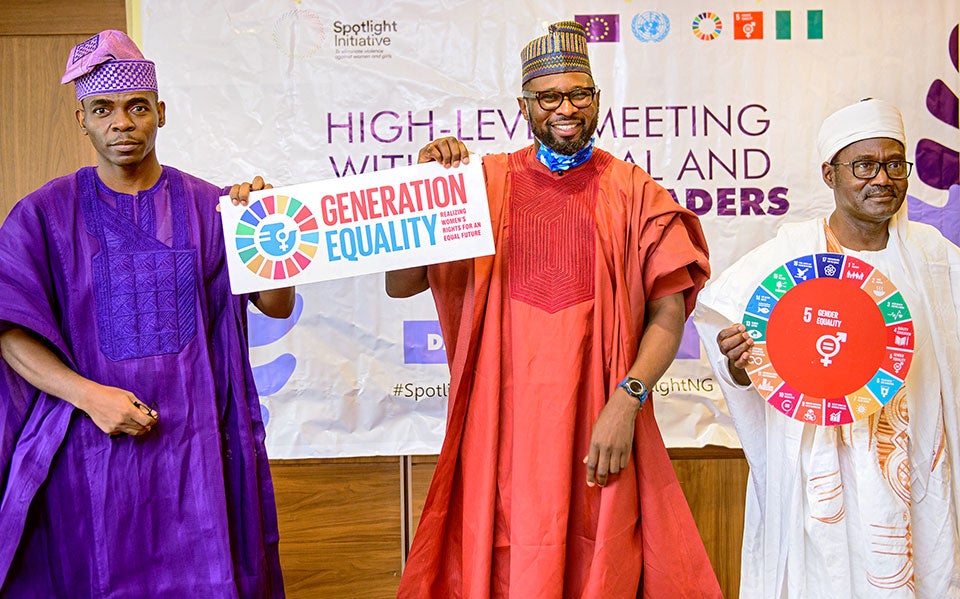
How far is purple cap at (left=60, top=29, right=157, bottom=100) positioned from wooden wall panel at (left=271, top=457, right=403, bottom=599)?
5.95ft

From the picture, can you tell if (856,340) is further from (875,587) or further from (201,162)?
(201,162)

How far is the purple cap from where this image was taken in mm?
2242

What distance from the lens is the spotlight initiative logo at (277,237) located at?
2.15 metres

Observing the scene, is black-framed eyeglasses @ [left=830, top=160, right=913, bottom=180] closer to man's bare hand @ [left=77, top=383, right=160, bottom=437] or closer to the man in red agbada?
the man in red agbada

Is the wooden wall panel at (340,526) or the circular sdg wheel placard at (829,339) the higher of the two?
the circular sdg wheel placard at (829,339)

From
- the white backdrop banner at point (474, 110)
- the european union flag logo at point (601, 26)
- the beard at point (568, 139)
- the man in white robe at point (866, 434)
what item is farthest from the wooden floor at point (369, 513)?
the beard at point (568, 139)

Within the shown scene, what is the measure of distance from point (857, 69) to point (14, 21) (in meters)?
3.29

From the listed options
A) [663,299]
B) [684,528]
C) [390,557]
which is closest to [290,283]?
[663,299]

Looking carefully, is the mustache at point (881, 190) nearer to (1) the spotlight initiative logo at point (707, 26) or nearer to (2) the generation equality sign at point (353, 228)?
(2) the generation equality sign at point (353, 228)

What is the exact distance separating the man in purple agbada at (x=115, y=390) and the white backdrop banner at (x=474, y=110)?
4.19ft

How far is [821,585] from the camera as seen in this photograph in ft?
8.16

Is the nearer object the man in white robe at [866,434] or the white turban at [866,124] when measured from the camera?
the man in white robe at [866,434]

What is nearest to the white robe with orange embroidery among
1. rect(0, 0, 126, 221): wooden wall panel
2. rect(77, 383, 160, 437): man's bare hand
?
rect(77, 383, 160, 437): man's bare hand

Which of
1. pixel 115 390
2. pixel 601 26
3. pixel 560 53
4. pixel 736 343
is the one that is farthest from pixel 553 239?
pixel 601 26
